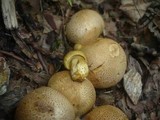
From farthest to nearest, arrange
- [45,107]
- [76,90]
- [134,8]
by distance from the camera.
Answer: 1. [134,8]
2. [76,90]
3. [45,107]

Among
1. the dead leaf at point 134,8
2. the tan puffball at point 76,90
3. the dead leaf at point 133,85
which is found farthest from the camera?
the dead leaf at point 134,8

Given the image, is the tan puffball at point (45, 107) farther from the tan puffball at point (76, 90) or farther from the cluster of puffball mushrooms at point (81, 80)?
the tan puffball at point (76, 90)

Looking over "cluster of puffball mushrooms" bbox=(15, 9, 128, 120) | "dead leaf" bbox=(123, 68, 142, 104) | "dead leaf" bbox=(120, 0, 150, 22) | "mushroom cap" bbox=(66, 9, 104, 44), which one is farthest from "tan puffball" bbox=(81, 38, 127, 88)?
"dead leaf" bbox=(120, 0, 150, 22)

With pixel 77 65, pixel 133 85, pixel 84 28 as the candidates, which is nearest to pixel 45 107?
pixel 77 65

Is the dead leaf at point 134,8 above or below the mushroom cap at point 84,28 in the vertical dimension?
below

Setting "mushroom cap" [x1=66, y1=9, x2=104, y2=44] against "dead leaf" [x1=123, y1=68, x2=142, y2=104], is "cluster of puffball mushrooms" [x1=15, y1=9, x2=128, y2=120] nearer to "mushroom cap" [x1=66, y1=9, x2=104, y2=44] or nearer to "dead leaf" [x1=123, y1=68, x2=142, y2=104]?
"mushroom cap" [x1=66, y1=9, x2=104, y2=44]

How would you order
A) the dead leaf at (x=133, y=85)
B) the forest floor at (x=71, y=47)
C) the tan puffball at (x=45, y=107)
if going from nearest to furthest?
the tan puffball at (x=45, y=107), the forest floor at (x=71, y=47), the dead leaf at (x=133, y=85)

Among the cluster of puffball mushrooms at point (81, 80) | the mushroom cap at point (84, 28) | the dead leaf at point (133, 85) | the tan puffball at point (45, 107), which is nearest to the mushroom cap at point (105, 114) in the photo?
the cluster of puffball mushrooms at point (81, 80)

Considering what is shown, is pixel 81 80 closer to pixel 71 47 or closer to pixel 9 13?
pixel 71 47
